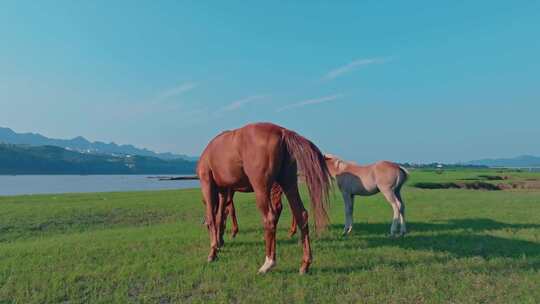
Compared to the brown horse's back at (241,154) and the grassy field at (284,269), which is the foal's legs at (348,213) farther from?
the brown horse's back at (241,154)

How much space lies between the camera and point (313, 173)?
221 inches

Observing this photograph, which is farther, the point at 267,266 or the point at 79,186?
the point at 79,186

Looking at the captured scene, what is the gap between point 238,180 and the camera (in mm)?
6285

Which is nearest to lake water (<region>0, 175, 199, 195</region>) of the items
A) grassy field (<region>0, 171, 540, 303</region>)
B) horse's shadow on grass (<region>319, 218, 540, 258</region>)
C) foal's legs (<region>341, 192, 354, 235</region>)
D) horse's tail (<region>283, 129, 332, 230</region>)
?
grassy field (<region>0, 171, 540, 303</region>)

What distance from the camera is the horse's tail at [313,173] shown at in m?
5.60

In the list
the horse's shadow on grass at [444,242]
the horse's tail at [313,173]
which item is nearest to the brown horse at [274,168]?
the horse's tail at [313,173]

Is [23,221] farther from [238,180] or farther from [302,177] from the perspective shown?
[302,177]

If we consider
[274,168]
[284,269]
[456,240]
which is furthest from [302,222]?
[456,240]

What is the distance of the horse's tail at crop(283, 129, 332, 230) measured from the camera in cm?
560

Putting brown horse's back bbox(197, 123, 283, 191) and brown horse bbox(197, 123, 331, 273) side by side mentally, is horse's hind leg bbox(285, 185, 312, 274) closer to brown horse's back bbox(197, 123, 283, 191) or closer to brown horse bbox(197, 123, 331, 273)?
brown horse bbox(197, 123, 331, 273)

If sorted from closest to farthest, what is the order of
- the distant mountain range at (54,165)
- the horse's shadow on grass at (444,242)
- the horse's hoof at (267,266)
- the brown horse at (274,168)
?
the horse's hoof at (267,266) < the brown horse at (274,168) < the horse's shadow on grass at (444,242) < the distant mountain range at (54,165)

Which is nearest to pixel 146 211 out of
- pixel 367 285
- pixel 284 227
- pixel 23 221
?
pixel 23 221

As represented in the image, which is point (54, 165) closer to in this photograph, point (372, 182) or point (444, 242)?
point (372, 182)

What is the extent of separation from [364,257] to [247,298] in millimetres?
→ 2782
